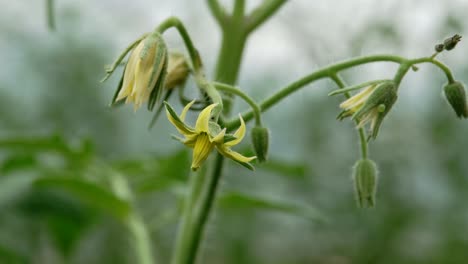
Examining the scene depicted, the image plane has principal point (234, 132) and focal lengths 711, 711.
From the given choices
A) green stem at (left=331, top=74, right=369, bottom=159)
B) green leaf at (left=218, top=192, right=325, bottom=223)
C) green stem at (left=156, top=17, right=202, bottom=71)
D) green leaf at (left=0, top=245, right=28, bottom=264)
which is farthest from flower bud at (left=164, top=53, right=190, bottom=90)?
green leaf at (left=0, top=245, right=28, bottom=264)

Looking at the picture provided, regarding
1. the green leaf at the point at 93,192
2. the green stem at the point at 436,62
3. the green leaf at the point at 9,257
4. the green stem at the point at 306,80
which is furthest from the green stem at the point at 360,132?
the green leaf at the point at 9,257

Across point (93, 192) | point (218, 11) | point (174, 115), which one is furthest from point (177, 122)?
point (93, 192)

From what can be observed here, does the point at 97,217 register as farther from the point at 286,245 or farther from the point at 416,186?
the point at 286,245

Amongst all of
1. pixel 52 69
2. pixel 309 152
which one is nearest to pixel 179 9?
pixel 52 69

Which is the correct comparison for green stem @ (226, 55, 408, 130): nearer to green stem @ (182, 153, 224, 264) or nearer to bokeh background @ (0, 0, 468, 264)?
green stem @ (182, 153, 224, 264)

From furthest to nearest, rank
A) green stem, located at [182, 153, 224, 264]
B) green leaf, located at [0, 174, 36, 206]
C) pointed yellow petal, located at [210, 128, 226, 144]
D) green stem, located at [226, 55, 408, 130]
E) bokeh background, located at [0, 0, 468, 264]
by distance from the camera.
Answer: bokeh background, located at [0, 0, 468, 264], green leaf, located at [0, 174, 36, 206], green stem, located at [182, 153, 224, 264], green stem, located at [226, 55, 408, 130], pointed yellow petal, located at [210, 128, 226, 144]

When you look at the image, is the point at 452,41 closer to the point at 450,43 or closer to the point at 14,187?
the point at 450,43
